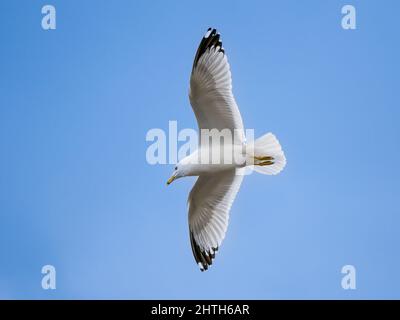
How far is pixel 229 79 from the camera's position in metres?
5.92

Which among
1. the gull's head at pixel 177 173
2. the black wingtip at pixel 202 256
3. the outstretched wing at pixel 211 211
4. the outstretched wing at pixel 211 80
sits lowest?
the black wingtip at pixel 202 256

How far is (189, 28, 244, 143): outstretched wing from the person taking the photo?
19.4 ft

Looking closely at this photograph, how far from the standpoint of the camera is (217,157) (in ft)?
20.1

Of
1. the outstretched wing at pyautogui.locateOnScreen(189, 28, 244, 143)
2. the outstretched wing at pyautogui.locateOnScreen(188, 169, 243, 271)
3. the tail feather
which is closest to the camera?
the outstretched wing at pyautogui.locateOnScreen(189, 28, 244, 143)

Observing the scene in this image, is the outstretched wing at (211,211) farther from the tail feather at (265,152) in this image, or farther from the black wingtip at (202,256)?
the tail feather at (265,152)

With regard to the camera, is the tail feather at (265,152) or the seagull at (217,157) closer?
the seagull at (217,157)

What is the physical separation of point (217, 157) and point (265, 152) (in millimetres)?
379

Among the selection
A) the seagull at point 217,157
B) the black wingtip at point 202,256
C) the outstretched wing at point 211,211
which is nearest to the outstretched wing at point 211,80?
the seagull at point 217,157

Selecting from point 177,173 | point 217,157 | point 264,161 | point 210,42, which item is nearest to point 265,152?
point 264,161

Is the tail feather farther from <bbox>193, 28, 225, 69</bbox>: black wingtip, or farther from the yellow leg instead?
<bbox>193, 28, 225, 69</bbox>: black wingtip

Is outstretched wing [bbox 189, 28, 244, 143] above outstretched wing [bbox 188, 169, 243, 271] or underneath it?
above

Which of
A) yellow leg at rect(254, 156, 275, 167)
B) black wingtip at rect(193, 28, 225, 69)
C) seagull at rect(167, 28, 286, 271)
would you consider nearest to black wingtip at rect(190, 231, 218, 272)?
seagull at rect(167, 28, 286, 271)

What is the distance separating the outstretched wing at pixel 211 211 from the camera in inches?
251
